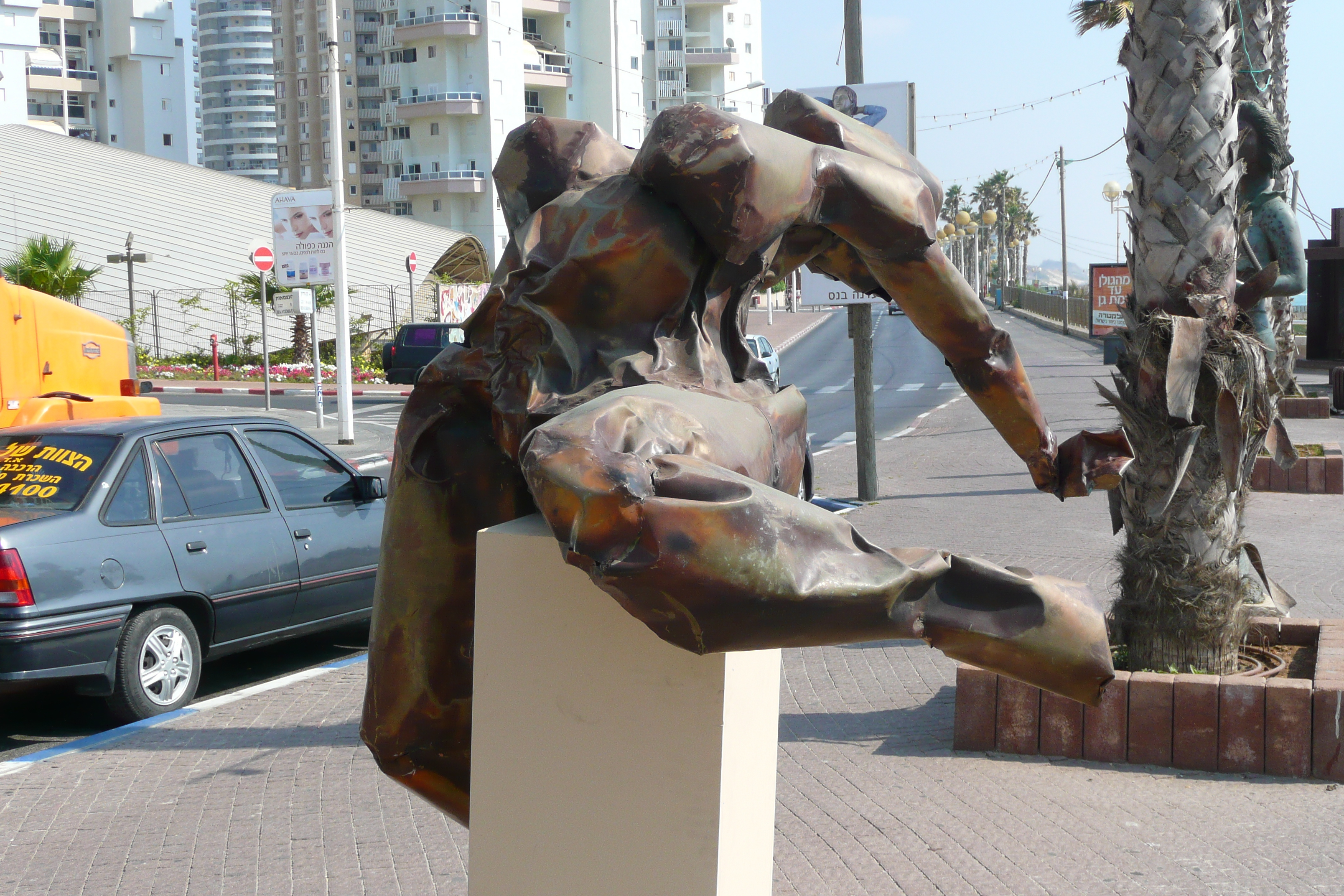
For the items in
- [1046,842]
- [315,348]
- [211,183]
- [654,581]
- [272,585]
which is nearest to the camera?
[654,581]

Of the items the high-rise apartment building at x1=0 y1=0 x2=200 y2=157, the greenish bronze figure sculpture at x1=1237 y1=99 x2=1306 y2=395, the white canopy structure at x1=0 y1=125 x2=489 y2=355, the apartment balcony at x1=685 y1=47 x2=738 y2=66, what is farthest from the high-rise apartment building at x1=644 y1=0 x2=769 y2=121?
the greenish bronze figure sculpture at x1=1237 y1=99 x2=1306 y2=395

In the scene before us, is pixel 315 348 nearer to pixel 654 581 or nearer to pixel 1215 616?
pixel 1215 616

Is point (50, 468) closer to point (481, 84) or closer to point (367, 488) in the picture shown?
point (367, 488)

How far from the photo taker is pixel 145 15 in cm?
11100

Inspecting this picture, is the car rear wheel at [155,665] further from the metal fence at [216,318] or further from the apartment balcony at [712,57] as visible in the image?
the apartment balcony at [712,57]

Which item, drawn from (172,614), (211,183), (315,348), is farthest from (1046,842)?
(211,183)

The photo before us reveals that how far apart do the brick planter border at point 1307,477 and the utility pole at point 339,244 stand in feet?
39.7

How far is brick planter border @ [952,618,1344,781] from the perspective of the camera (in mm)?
4344

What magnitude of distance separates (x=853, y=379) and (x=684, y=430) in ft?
96.2

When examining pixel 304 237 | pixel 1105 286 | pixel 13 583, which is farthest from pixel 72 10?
pixel 13 583

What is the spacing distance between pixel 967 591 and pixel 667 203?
67 centimetres

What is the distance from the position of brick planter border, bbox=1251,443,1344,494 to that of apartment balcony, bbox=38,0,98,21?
12111 centimetres

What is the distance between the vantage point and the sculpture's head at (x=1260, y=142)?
6.02 meters

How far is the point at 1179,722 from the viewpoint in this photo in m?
4.46
